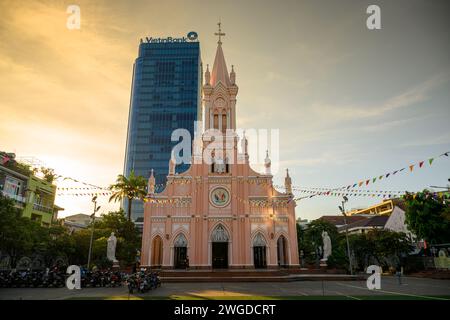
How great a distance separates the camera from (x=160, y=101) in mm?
93938

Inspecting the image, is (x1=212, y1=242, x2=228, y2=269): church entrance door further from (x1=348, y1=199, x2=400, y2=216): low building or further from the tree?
(x1=348, y1=199, x2=400, y2=216): low building

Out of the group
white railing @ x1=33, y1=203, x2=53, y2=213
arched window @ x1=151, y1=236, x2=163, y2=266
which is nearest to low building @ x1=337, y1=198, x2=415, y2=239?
arched window @ x1=151, y1=236, x2=163, y2=266

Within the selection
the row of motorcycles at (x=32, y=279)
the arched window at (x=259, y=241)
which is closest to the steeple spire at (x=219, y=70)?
the arched window at (x=259, y=241)

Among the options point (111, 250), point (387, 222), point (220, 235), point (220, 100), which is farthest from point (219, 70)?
point (387, 222)

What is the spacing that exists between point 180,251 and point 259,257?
9.32 metres

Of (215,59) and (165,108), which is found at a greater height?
(165,108)

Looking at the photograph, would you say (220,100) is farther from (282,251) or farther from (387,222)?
(387,222)

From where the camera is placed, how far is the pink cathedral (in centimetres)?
3294
